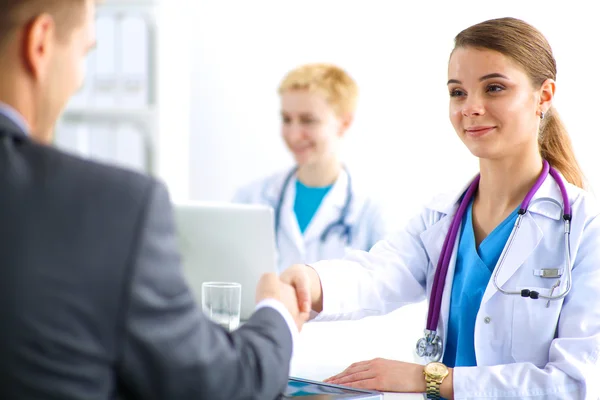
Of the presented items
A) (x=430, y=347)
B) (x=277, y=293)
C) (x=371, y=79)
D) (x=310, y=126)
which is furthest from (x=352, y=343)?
(x=371, y=79)

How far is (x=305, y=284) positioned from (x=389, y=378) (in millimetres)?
234

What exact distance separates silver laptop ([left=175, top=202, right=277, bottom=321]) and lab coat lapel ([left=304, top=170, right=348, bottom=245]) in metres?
1.02

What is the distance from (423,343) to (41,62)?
1.04 meters

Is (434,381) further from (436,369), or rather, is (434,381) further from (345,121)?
(345,121)

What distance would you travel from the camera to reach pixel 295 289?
1.44 m

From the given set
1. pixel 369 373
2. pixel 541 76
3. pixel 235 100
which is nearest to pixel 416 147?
pixel 235 100

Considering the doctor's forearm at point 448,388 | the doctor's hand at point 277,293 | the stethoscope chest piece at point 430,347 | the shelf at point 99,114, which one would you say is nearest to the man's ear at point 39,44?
the doctor's hand at point 277,293

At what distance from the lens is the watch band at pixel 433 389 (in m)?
1.42

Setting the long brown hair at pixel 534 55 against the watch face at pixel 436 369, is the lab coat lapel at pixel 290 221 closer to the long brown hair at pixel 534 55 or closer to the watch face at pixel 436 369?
the long brown hair at pixel 534 55

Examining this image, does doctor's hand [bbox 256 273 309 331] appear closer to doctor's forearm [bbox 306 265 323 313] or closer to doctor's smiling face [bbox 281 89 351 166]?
doctor's forearm [bbox 306 265 323 313]

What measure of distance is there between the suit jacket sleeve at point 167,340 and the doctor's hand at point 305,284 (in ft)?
1.35

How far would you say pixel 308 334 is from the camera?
2.03 meters

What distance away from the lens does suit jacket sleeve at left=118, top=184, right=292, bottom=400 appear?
833mm

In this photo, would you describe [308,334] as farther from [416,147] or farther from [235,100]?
[235,100]
